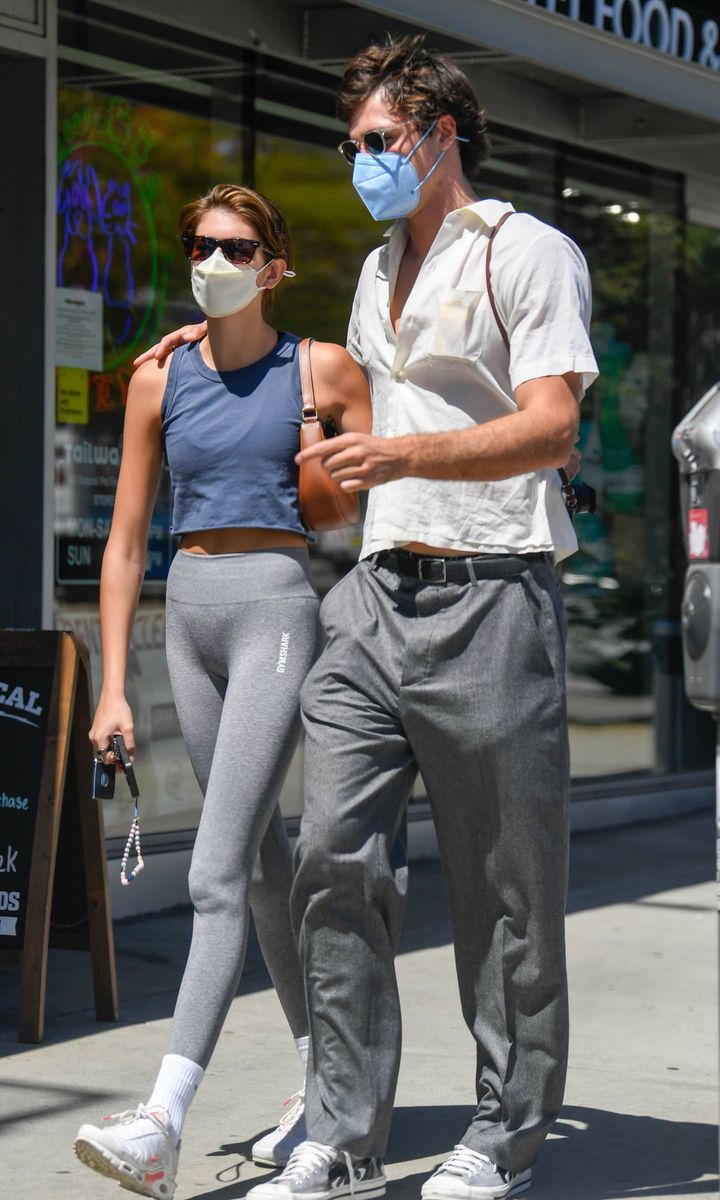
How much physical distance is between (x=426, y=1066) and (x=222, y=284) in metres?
2.11

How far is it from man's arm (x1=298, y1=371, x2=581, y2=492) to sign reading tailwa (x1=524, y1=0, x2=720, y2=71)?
3.02 m

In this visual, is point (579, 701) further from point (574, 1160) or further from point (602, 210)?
point (574, 1160)

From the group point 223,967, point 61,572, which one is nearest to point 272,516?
point 223,967

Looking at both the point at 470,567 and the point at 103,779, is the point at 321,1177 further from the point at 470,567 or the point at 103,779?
the point at 470,567

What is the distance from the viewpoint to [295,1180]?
3465 mm

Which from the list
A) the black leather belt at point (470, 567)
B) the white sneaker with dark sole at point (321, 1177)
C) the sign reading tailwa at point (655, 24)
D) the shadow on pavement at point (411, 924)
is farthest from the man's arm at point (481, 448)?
the sign reading tailwa at point (655, 24)

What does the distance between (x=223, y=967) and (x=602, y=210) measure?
6.16 m

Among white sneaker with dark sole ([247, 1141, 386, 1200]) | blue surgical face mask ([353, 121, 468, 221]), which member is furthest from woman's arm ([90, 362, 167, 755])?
white sneaker with dark sole ([247, 1141, 386, 1200])

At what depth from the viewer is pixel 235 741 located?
3645mm

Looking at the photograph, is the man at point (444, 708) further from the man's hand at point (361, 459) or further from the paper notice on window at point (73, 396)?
the paper notice on window at point (73, 396)

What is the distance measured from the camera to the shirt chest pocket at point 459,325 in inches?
136

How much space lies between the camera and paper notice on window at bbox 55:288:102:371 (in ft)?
20.6

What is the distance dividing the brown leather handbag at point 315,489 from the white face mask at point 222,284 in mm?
197

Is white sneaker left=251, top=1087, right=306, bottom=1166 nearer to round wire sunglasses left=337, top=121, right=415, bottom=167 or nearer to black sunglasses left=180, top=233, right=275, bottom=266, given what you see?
black sunglasses left=180, top=233, right=275, bottom=266
